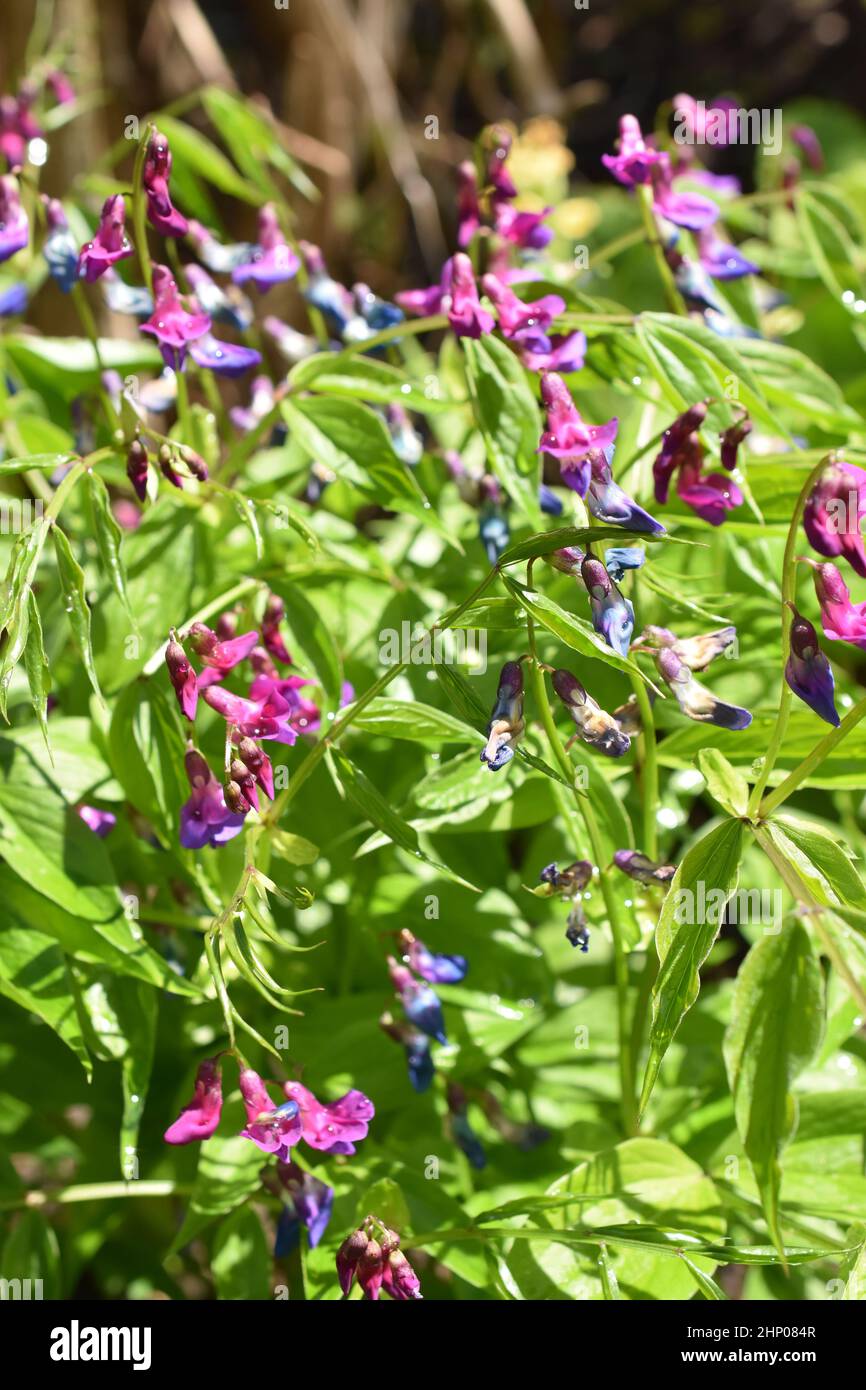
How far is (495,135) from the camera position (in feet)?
4.90

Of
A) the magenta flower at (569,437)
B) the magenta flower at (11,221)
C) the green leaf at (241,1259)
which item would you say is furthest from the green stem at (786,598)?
the magenta flower at (11,221)

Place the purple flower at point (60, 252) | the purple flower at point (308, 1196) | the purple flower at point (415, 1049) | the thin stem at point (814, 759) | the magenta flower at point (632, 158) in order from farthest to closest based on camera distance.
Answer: the purple flower at point (60, 252)
the magenta flower at point (632, 158)
the purple flower at point (415, 1049)
the purple flower at point (308, 1196)
the thin stem at point (814, 759)

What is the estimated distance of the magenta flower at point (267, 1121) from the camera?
114 cm

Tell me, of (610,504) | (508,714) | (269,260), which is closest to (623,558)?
(610,504)

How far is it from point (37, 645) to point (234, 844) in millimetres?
390

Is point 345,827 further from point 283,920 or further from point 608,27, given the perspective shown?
point 608,27

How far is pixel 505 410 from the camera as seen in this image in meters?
1.30

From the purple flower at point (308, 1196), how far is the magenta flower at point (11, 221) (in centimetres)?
103

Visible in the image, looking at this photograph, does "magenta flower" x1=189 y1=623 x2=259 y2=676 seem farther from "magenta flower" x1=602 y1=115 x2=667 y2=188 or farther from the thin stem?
"magenta flower" x1=602 y1=115 x2=667 y2=188

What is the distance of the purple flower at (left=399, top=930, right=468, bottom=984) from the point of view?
1351mm

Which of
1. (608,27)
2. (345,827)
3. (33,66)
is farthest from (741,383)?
(608,27)

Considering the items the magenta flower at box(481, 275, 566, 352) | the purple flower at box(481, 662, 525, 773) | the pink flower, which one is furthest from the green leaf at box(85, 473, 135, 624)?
the magenta flower at box(481, 275, 566, 352)

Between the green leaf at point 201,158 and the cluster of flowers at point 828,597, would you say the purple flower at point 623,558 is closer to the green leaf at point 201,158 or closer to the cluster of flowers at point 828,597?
the cluster of flowers at point 828,597

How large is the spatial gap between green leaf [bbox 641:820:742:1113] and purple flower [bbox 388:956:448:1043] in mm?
368
